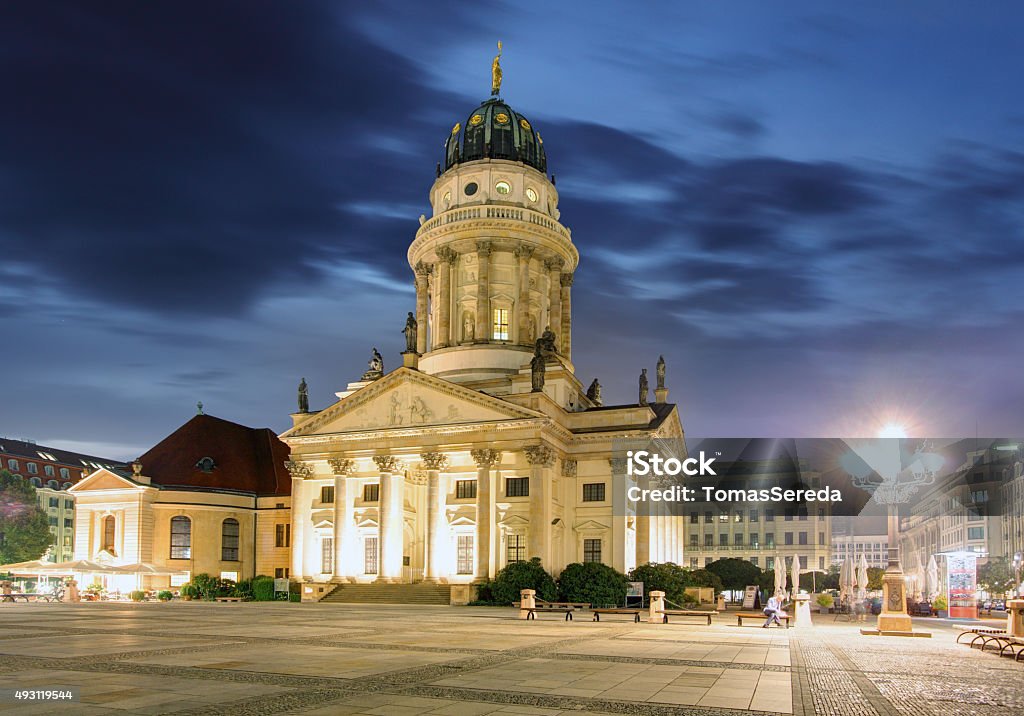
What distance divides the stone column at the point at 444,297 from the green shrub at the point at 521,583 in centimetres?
2467

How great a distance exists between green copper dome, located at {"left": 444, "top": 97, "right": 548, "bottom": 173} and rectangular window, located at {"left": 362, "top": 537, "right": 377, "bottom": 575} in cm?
3312

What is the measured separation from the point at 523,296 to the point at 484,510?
20.8 m

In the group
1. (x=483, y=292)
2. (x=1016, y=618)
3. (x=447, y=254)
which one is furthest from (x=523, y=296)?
→ (x=1016, y=618)

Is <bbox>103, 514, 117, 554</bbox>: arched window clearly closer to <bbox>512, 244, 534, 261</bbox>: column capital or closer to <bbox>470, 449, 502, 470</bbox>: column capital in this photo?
<bbox>470, 449, 502, 470</bbox>: column capital

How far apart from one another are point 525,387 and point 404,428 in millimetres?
9522

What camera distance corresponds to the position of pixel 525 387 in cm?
6975

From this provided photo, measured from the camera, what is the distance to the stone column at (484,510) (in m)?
61.8

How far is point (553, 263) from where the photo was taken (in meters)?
80.7

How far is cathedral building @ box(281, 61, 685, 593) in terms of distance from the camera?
63.7m

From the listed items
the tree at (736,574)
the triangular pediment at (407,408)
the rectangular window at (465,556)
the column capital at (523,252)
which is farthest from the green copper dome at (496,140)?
the tree at (736,574)

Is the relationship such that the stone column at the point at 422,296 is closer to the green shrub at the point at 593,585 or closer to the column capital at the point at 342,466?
the column capital at the point at 342,466

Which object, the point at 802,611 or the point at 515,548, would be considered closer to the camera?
the point at 802,611

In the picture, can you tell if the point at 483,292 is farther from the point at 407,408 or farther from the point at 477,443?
the point at 477,443

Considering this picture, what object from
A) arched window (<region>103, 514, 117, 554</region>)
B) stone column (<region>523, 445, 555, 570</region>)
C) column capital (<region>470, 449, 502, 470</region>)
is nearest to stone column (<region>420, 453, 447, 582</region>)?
column capital (<region>470, 449, 502, 470</region>)
